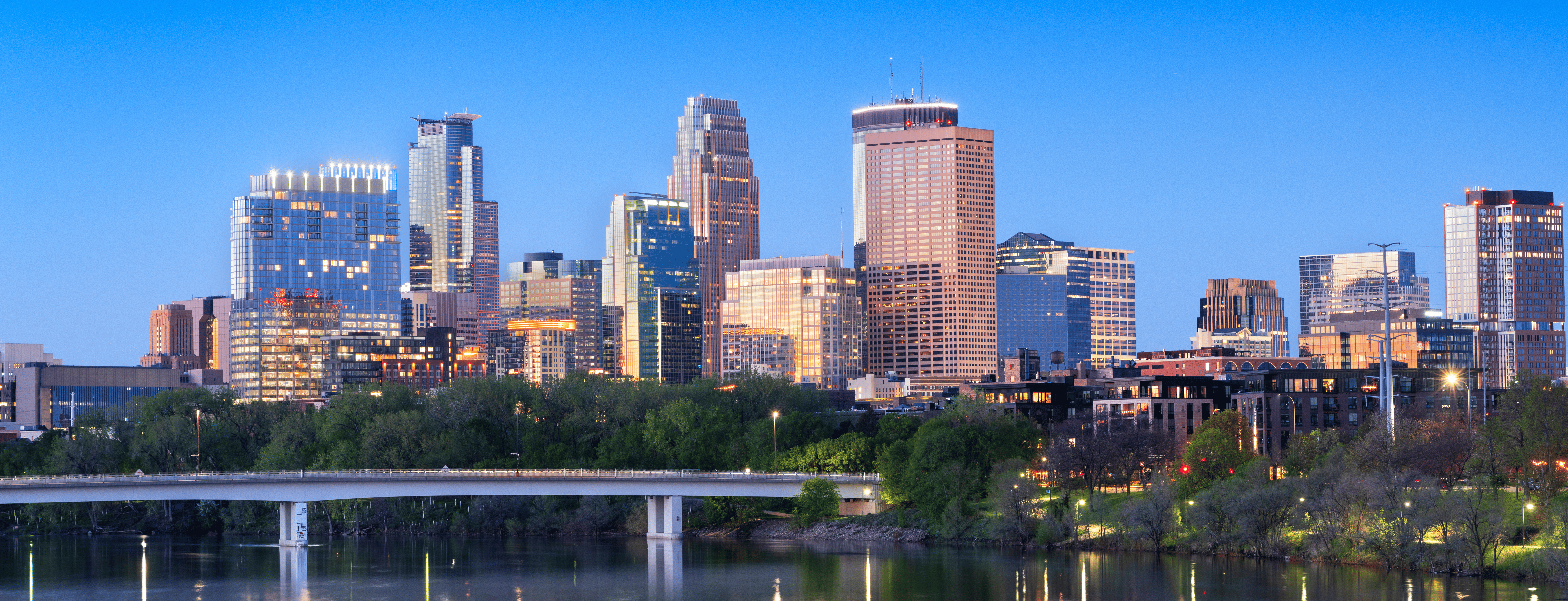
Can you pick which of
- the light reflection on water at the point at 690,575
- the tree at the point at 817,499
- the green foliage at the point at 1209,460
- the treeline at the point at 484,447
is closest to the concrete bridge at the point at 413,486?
the tree at the point at 817,499

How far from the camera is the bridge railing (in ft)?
418

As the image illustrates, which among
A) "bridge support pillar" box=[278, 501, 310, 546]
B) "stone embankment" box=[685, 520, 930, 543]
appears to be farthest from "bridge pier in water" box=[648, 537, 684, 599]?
"bridge support pillar" box=[278, 501, 310, 546]

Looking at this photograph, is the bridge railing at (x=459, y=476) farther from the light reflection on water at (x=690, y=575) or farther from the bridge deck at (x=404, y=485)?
the light reflection on water at (x=690, y=575)

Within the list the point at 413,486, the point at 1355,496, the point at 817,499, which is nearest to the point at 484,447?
the point at 413,486

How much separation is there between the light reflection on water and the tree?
286cm

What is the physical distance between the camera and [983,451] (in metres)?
137

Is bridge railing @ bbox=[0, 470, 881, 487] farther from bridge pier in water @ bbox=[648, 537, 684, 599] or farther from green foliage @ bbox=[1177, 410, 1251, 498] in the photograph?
green foliage @ bbox=[1177, 410, 1251, 498]

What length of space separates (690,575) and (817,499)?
30712 mm

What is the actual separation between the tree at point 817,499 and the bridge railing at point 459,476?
1259mm

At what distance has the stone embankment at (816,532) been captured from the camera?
13712cm

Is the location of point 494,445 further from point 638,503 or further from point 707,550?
point 707,550

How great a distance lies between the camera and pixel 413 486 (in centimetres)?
13350

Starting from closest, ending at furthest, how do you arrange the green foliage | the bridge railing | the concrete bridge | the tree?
the green foliage < the concrete bridge < the bridge railing < the tree

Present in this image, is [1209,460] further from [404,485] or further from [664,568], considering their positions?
[404,485]
